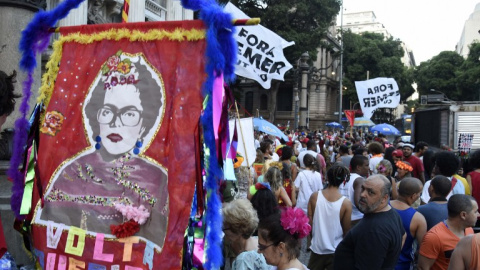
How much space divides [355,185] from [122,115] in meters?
3.61

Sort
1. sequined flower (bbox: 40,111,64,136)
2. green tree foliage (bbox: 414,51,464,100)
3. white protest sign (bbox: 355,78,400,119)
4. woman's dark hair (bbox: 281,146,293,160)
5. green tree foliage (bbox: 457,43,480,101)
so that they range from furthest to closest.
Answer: green tree foliage (bbox: 414,51,464,100) → green tree foliage (bbox: 457,43,480,101) → white protest sign (bbox: 355,78,400,119) → woman's dark hair (bbox: 281,146,293,160) → sequined flower (bbox: 40,111,64,136)

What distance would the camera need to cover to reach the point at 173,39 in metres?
2.82

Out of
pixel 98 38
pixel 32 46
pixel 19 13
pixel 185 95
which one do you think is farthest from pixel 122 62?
A: pixel 19 13

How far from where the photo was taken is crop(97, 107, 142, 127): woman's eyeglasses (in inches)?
114

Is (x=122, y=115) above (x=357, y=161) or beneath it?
above

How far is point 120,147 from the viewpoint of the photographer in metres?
2.89

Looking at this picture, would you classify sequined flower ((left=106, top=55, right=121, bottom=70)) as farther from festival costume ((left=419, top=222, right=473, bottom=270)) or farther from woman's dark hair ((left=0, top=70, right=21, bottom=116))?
festival costume ((left=419, top=222, right=473, bottom=270))

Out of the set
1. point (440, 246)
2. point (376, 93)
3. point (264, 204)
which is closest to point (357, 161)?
point (264, 204)

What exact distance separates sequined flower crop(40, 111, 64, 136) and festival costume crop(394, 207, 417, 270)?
3.08 metres

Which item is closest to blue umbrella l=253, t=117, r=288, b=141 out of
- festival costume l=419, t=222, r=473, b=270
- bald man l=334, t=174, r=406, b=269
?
festival costume l=419, t=222, r=473, b=270

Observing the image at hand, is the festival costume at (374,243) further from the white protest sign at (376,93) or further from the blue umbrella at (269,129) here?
the white protest sign at (376,93)

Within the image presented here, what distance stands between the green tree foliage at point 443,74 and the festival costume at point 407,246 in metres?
53.3

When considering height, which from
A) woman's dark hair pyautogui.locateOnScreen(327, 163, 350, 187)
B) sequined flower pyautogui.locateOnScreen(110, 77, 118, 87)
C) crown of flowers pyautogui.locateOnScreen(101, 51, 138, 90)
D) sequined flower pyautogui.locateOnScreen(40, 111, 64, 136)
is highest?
crown of flowers pyautogui.locateOnScreen(101, 51, 138, 90)

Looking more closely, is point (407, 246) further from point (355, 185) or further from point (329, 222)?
point (355, 185)
